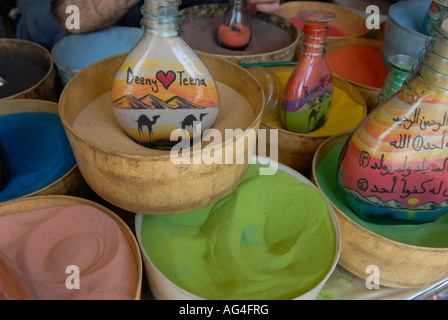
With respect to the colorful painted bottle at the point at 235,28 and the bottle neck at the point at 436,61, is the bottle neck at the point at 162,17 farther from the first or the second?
the colorful painted bottle at the point at 235,28

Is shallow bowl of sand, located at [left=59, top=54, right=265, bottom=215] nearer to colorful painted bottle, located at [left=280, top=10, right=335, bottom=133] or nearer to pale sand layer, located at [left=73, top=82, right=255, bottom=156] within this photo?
pale sand layer, located at [left=73, top=82, right=255, bottom=156]

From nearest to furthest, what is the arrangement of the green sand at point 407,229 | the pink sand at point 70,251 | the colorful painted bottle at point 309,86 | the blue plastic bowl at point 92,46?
the pink sand at point 70,251 < the green sand at point 407,229 < the colorful painted bottle at point 309,86 < the blue plastic bowl at point 92,46

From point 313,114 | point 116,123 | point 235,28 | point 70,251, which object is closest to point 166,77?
point 116,123

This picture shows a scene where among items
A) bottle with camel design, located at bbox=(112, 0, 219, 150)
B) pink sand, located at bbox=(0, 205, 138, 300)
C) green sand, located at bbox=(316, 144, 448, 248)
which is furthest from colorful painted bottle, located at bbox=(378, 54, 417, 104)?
pink sand, located at bbox=(0, 205, 138, 300)

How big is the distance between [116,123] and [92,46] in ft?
1.68

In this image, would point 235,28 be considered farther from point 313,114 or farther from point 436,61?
point 436,61

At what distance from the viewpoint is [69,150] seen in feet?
2.08

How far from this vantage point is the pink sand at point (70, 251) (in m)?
0.42

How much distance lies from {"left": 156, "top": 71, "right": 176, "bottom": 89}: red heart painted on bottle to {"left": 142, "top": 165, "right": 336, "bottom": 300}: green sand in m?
0.21

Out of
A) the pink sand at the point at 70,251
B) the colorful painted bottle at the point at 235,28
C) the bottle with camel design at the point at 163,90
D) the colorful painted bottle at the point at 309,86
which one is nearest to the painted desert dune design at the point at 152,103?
the bottle with camel design at the point at 163,90

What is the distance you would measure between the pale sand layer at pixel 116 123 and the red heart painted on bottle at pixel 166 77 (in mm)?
96

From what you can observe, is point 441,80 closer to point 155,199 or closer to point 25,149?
point 155,199

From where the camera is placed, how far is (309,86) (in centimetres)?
70
